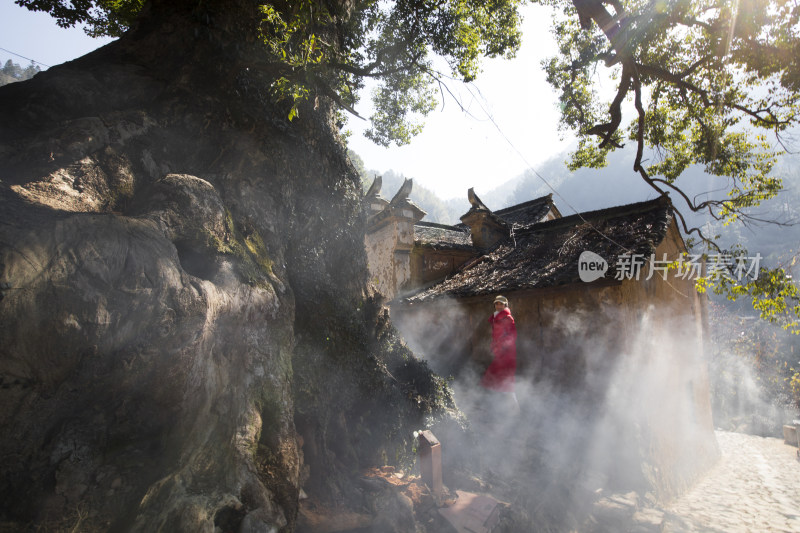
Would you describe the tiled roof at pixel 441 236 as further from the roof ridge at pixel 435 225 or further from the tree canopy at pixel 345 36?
the tree canopy at pixel 345 36

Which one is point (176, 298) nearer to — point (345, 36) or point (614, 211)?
point (345, 36)

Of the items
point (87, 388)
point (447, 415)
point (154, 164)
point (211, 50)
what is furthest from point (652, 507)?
point (211, 50)

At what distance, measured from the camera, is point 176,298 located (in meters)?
2.68

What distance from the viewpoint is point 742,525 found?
7953mm

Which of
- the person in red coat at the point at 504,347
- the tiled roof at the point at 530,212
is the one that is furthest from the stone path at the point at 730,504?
the tiled roof at the point at 530,212

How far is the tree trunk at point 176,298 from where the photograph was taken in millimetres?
2311

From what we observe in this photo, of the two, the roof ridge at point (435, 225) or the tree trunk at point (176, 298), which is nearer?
the tree trunk at point (176, 298)

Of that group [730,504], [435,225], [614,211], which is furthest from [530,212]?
[730,504]

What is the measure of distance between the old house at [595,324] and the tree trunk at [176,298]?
2905 mm

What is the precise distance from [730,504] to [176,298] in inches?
500

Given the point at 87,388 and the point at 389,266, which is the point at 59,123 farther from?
the point at 389,266

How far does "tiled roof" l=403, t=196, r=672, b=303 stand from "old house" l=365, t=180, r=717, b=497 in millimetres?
43

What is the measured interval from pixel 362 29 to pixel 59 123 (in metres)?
6.25

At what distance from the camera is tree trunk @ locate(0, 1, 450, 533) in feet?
7.58
